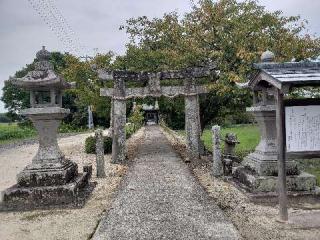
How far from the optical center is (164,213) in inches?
307

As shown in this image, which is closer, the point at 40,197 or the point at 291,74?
the point at 291,74

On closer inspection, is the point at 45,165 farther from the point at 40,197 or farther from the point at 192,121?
the point at 192,121

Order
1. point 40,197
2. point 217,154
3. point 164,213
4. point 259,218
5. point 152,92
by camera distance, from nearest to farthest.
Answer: point 259,218 < point 164,213 < point 40,197 < point 217,154 < point 152,92

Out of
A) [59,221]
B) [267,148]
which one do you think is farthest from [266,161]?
[59,221]

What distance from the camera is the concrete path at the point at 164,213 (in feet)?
21.6

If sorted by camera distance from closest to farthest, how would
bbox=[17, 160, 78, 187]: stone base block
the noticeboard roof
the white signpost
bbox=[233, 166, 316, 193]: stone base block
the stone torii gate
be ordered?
the noticeboard roof → the white signpost → bbox=[233, 166, 316, 193]: stone base block → bbox=[17, 160, 78, 187]: stone base block → the stone torii gate

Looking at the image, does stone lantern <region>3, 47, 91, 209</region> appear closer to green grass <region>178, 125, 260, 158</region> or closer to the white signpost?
the white signpost

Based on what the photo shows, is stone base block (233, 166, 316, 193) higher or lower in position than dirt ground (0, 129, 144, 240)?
higher

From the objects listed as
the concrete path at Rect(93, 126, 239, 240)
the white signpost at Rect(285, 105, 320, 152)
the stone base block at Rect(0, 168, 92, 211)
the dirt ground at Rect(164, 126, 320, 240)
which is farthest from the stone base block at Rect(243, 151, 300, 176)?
the stone base block at Rect(0, 168, 92, 211)

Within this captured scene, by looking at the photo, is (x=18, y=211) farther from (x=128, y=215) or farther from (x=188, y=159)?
(x=188, y=159)

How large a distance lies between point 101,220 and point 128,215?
0.50 metres

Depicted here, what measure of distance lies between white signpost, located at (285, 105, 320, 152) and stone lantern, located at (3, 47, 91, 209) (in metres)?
4.76

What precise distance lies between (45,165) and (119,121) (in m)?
6.96

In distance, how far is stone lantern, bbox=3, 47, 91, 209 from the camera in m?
9.13
